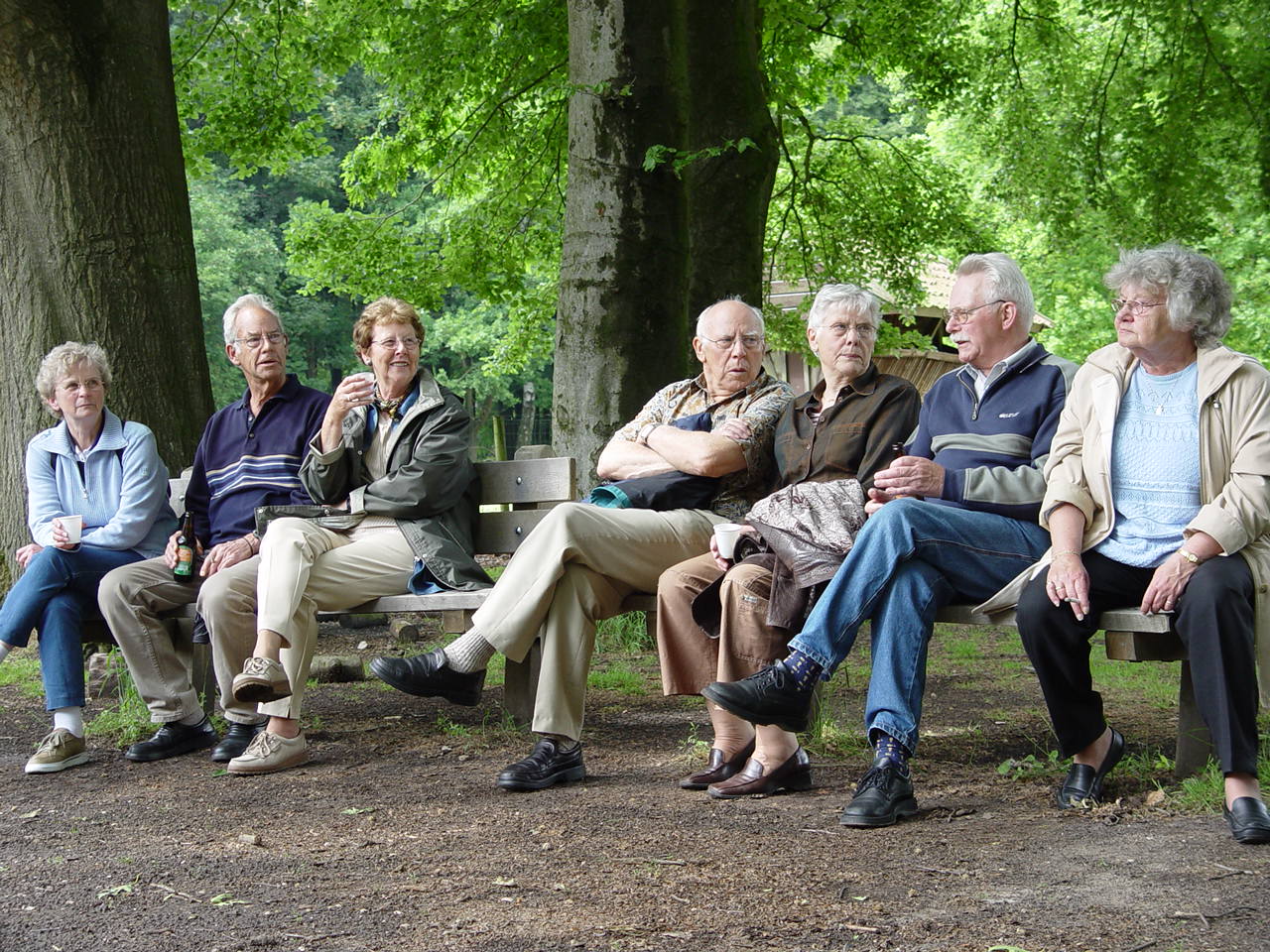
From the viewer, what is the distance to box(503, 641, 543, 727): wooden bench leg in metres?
A: 5.83

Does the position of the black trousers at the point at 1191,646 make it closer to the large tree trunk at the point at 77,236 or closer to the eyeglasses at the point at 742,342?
the eyeglasses at the point at 742,342

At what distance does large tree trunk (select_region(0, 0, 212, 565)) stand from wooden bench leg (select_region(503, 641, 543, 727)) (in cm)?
287

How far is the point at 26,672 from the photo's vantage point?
25.9 ft

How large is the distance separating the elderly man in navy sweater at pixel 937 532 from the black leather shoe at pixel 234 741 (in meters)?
2.08

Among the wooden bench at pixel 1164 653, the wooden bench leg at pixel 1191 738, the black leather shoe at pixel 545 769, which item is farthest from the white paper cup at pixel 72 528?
the wooden bench leg at pixel 1191 738

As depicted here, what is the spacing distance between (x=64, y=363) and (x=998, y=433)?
404cm

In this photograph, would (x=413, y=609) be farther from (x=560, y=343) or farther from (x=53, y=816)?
(x=560, y=343)

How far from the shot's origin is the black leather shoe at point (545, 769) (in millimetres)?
4797

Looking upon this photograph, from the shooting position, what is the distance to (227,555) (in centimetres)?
583

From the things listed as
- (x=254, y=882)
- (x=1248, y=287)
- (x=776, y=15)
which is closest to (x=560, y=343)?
(x=254, y=882)

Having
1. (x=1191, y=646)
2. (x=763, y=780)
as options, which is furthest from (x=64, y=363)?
(x=1191, y=646)

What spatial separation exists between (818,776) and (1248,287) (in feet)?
83.1

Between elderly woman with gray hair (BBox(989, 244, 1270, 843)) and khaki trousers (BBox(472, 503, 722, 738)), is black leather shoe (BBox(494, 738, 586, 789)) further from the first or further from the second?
elderly woman with gray hair (BBox(989, 244, 1270, 843))

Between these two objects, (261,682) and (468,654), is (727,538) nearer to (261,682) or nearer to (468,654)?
(468,654)
